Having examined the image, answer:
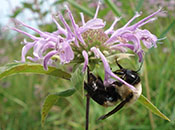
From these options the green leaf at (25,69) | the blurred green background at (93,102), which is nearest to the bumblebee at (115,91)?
the green leaf at (25,69)

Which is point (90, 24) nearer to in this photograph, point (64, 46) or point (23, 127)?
point (64, 46)

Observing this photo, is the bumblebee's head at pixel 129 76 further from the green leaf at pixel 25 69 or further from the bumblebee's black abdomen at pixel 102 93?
the green leaf at pixel 25 69

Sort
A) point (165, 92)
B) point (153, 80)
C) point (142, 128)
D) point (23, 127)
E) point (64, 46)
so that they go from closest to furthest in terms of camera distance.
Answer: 1. point (64, 46)
2. point (142, 128)
3. point (23, 127)
4. point (165, 92)
5. point (153, 80)

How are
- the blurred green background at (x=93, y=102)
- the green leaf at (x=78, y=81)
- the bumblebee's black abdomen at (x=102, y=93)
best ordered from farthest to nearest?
the blurred green background at (x=93, y=102), the bumblebee's black abdomen at (x=102, y=93), the green leaf at (x=78, y=81)

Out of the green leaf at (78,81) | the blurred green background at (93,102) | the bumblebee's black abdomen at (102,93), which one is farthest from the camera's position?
the blurred green background at (93,102)

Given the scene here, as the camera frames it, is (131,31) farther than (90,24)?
Yes

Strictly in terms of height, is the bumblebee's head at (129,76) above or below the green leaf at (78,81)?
below

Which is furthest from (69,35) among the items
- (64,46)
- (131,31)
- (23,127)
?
(23,127)

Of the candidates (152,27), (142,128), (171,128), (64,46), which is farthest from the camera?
(152,27)

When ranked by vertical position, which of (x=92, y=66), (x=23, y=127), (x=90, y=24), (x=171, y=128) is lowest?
(x=171, y=128)

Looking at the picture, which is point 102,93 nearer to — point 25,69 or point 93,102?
point 25,69
